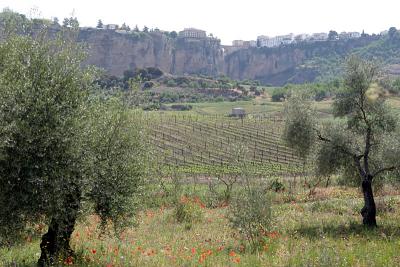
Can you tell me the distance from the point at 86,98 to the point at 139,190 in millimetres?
3463

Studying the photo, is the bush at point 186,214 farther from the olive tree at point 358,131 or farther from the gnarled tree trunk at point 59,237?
the gnarled tree trunk at point 59,237

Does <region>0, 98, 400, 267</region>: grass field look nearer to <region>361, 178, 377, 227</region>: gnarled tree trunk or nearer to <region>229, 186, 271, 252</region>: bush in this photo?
<region>229, 186, 271, 252</region>: bush

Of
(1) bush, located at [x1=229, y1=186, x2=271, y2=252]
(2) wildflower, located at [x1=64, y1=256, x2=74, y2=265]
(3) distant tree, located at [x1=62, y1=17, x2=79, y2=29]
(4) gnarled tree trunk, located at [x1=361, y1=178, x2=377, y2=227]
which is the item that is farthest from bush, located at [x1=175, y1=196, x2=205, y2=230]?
(3) distant tree, located at [x1=62, y1=17, x2=79, y2=29]

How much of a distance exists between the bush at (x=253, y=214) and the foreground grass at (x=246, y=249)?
1.77 ft

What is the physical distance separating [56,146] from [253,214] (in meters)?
8.11

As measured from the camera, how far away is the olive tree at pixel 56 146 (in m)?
10.7

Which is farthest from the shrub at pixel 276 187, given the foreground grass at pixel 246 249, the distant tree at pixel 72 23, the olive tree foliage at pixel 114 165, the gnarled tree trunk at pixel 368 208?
the distant tree at pixel 72 23

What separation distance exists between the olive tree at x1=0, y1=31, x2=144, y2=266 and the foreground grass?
132 centimetres

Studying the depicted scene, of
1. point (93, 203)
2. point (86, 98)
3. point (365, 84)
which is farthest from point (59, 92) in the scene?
point (365, 84)

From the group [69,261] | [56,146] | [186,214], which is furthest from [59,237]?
[186,214]

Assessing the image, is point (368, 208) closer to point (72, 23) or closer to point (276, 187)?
point (72, 23)

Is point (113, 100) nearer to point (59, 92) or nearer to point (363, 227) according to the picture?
point (59, 92)

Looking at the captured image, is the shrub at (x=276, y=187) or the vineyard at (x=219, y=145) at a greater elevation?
the shrub at (x=276, y=187)

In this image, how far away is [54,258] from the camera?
41.9ft
